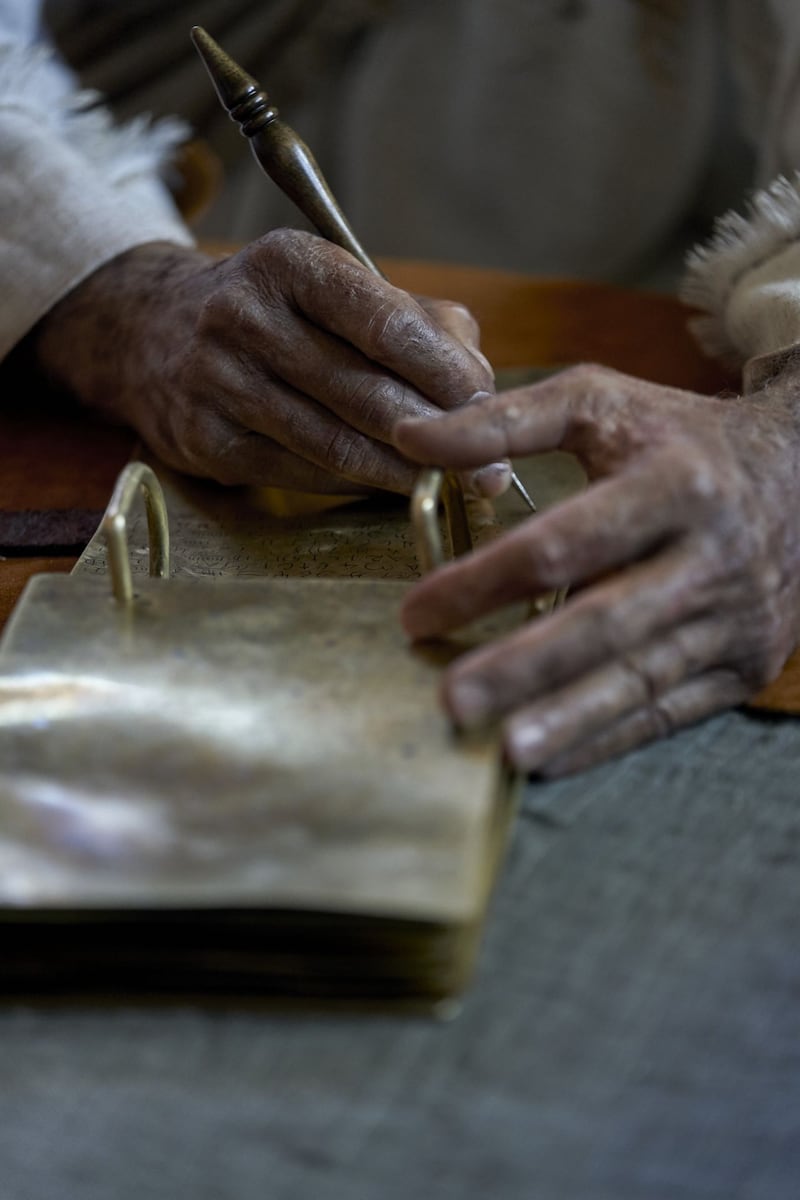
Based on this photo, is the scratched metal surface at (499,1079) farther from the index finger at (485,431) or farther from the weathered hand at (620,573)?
the index finger at (485,431)

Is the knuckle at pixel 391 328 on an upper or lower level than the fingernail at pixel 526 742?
upper

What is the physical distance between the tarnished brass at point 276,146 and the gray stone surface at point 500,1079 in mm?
356

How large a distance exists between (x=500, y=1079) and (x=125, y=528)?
1.07ft

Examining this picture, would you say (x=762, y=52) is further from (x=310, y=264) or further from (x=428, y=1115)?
(x=428, y=1115)

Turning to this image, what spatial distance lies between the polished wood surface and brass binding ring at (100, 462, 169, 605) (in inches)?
4.6

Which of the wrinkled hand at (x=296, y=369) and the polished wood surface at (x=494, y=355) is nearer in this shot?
the wrinkled hand at (x=296, y=369)

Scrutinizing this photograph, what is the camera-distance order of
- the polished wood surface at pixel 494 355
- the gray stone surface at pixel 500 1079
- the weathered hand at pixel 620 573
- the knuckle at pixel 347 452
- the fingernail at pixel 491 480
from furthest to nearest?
1. the polished wood surface at pixel 494 355
2. the knuckle at pixel 347 452
3. the fingernail at pixel 491 480
4. the weathered hand at pixel 620 573
5. the gray stone surface at pixel 500 1079

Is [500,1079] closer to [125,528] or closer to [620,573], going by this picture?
[620,573]

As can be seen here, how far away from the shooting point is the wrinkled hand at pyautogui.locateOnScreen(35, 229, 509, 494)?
0.71m

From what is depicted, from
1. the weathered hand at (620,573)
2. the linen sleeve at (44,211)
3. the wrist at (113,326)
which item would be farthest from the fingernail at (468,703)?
the linen sleeve at (44,211)

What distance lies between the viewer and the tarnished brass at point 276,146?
2.46 ft

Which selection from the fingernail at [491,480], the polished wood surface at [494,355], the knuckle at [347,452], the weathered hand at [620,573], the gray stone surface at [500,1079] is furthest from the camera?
the polished wood surface at [494,355]

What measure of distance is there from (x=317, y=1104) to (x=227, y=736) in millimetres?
141

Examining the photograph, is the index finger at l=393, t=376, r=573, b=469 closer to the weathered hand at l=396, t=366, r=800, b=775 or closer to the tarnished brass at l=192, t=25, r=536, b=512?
the weathered hand at l=396, t=366, r=800, b=775
